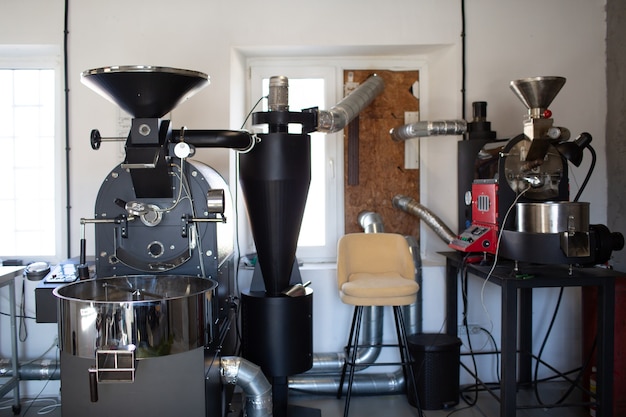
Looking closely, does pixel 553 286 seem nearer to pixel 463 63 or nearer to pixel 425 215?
pixel 425 215

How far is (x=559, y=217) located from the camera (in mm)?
2533

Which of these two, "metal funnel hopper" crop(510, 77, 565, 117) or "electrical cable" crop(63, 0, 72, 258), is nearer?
"metal funnel hopper" crop(510, 77, 565, 117)

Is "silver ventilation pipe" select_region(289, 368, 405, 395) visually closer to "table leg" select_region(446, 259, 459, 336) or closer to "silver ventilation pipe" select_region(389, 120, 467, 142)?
A: "table leg" select_region(446, 259, 459, 336)

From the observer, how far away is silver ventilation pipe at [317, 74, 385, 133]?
9.48ft

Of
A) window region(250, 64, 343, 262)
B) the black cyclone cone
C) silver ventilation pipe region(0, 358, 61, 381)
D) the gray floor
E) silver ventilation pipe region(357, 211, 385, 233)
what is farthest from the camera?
window region(250, 64, 343, 262)

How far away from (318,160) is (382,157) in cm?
41

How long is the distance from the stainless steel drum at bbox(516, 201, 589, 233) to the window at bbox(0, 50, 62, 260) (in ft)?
8.89

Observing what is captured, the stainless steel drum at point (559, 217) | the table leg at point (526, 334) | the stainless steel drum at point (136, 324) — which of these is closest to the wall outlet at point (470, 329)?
the table leg at point (526, 334)

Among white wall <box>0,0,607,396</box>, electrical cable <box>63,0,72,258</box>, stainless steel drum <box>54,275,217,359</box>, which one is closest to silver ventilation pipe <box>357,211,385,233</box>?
white wall <box>0,0,607,396</box>

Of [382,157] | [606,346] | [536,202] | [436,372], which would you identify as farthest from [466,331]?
[382,157]

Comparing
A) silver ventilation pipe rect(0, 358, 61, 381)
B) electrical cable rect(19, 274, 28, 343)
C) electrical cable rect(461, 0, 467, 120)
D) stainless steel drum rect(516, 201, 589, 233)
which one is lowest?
silver ventilation pipe rect(0, 358, 61, 381)

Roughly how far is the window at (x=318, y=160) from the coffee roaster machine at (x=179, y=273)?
27.6 inches

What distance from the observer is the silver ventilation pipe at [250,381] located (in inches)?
94.3

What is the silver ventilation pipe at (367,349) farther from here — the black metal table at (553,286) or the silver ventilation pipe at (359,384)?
the black metal table at (553,286)
